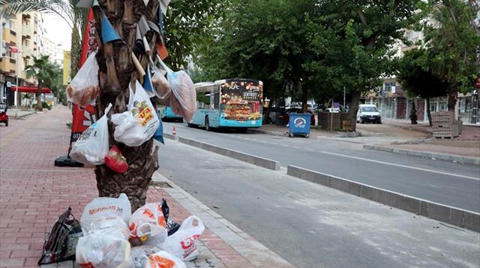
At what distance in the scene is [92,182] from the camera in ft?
31.3

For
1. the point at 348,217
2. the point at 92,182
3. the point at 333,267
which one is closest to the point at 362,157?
the point at 348,217

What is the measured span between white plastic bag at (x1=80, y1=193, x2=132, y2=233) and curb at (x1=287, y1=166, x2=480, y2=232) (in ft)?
19.6

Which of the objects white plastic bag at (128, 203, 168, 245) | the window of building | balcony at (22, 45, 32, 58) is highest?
balcony at (22, 45, 32, 58)

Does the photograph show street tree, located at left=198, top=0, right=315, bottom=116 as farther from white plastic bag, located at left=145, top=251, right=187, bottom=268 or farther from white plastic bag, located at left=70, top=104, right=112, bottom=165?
white plastic bag, located at left=145, top=251, right=187, bottom=268

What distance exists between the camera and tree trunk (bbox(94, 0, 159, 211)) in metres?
4.24

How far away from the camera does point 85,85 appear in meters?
4.33

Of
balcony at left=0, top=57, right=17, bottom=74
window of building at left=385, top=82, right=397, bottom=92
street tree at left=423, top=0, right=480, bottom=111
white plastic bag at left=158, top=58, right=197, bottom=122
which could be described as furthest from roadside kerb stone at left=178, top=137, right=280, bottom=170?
window of building at left=385, top=82, right=397, bottom=92

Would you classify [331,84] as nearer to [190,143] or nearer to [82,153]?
[190,143]

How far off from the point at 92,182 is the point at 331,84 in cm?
2545

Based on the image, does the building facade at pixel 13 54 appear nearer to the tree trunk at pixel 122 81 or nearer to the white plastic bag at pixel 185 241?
the tree trunk at pixel 122 81

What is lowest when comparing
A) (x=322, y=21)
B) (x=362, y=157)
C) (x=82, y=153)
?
(x=362, y=157)

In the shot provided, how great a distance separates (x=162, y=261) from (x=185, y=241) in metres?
0.66

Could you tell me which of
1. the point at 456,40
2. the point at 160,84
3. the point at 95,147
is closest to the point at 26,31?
the point at 456,40

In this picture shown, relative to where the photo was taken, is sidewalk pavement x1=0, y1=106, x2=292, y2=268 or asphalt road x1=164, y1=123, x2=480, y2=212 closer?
sidewalk pavement x1=0, y1=106, x2=292, y2=268
